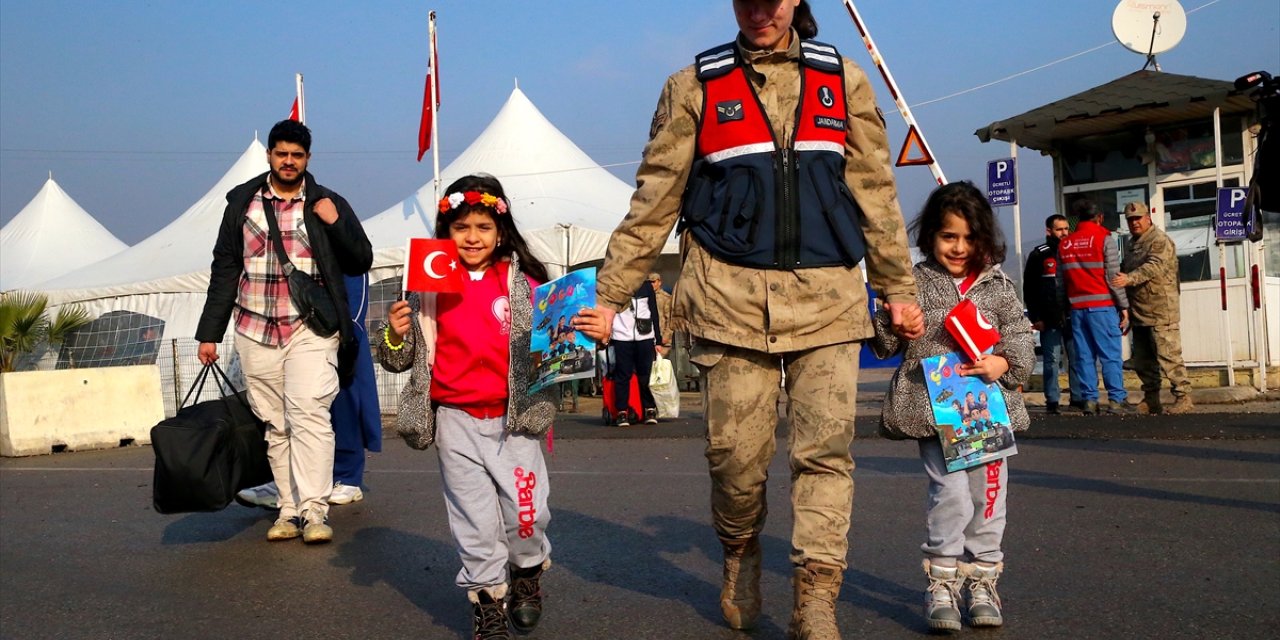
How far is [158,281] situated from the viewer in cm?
1906

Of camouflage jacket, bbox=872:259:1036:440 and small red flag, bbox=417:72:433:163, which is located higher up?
small red flag, bbox=417:72:433:163

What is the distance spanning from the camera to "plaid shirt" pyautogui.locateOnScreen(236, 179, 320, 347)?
6309mm

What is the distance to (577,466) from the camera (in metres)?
9.26

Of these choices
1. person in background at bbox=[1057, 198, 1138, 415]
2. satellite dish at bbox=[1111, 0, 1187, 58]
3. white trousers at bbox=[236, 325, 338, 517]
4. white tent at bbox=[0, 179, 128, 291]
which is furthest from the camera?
white tent at bbox=[0, 179, 128, 291]

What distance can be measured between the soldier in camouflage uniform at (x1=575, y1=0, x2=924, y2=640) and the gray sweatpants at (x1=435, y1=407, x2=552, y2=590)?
60 centimetres

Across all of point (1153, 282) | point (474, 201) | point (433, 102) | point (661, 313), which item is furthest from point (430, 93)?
point (474, 201)

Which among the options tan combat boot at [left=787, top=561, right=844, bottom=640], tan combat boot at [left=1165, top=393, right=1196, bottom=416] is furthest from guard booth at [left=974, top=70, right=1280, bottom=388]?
tan combat boot at [left=787, top=561, right=844, bottom=640]

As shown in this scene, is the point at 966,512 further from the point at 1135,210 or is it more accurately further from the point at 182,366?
the point at 182,366

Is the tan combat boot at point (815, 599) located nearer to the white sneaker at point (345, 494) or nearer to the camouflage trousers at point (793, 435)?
the camouflage trousers at point (793, 435)

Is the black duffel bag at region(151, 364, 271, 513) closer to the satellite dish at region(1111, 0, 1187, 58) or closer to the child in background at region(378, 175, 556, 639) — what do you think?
the child in background at region(378, 175, 556, 639)

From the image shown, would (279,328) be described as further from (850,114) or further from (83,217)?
(83,217)

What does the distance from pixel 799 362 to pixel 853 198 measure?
0.54 metres

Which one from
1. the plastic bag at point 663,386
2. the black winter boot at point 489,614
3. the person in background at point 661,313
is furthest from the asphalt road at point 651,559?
the plastic bag at point 663,386

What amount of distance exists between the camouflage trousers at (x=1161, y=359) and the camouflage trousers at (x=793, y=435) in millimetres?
9084
